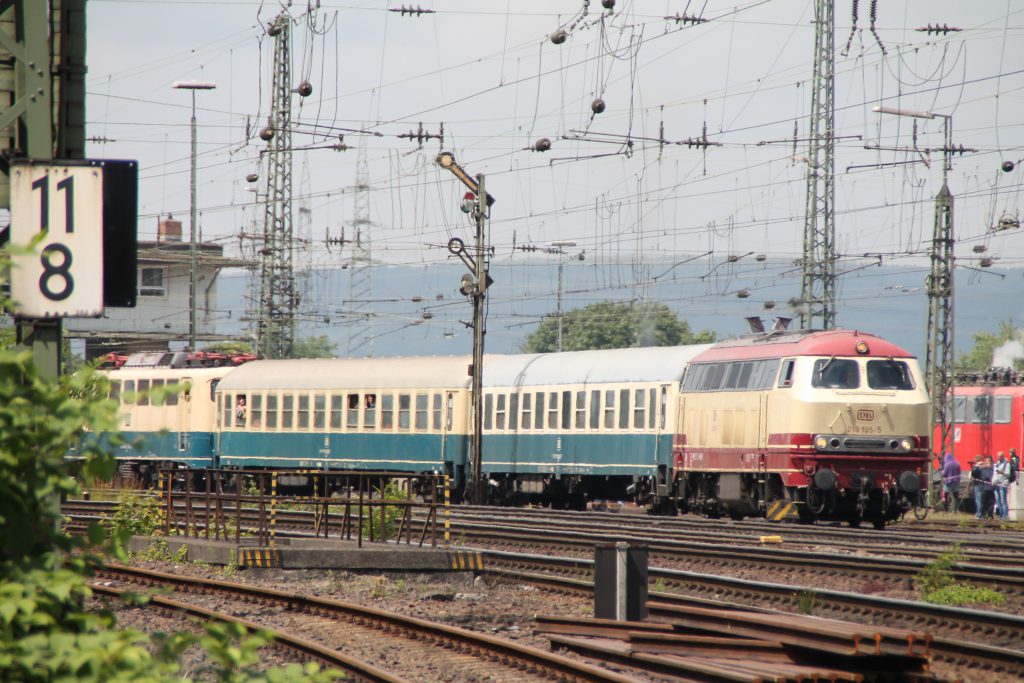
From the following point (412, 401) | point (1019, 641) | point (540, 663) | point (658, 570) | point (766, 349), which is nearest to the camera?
point (540, 663)

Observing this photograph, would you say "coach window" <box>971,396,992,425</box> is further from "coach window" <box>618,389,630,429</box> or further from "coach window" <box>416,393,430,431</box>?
"coach window" <box>416,393,430,431</box>

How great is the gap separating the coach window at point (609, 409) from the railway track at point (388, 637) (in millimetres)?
15691

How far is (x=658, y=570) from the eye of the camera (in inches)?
658

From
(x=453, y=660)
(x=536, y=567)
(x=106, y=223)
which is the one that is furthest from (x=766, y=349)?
(x=106, y=223)

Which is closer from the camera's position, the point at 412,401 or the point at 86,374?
the point at 86,374

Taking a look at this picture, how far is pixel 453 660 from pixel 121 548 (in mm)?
6564

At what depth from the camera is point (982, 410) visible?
4569 cm

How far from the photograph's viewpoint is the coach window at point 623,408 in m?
30.2

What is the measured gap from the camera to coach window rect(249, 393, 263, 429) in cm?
3809

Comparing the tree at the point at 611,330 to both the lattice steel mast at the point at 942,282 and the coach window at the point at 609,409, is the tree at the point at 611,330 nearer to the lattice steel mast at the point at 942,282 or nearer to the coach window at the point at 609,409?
the lattice steel mast at the point at 942,282

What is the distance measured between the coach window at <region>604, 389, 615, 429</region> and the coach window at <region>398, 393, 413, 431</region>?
5.95 m

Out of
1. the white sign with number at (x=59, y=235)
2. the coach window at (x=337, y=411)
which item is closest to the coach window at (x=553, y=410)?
the coach window at (x=337, y=411)

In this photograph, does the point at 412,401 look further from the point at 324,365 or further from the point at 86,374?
the point at 86,374

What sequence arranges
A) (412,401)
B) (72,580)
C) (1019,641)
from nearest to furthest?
(72,580) → (1019,641) → (412,401)
